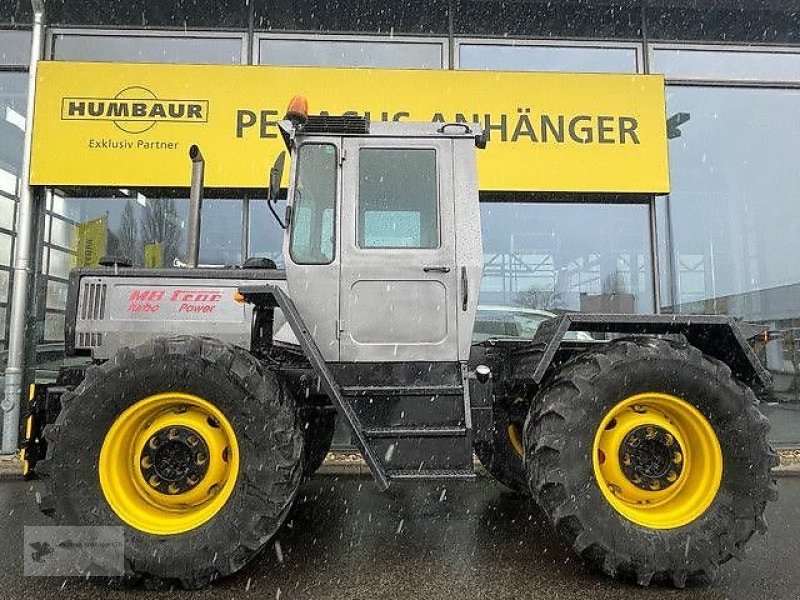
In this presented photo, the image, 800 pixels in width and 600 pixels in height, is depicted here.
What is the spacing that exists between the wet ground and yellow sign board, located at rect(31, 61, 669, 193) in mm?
3528

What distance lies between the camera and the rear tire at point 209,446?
10.1ft

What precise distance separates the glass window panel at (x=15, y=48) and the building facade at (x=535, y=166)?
0.06 ft

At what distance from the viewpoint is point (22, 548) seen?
3.76 metres

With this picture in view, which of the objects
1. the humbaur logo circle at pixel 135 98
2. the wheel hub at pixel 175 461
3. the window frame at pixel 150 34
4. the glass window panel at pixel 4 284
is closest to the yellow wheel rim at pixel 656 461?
the wheel hub at pixel 175 461

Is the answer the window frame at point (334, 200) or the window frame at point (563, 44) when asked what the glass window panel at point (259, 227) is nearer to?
the window frame at point (563, 44)

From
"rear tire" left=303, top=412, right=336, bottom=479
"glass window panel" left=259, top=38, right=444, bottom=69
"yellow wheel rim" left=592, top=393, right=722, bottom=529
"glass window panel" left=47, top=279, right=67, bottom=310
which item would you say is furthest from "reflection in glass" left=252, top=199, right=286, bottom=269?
"yellow wheel rim" left=592, top=393, right=722, bottom=529

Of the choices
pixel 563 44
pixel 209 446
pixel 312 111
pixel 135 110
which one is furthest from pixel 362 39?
pixel 209 446

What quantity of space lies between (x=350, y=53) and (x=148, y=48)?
2436 millimetres

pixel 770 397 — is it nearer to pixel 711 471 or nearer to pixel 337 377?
pixel 711 471

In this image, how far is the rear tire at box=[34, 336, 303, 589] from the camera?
10.1ft

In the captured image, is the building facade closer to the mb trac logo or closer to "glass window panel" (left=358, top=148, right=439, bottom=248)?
the mb trac logo

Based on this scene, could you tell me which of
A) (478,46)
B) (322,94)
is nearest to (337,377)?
(322,94)

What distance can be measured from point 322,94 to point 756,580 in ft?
19.5

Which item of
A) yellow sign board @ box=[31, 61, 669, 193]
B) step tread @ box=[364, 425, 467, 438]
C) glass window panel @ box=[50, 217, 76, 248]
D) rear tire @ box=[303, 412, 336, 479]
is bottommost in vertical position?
rear tire @ box=[303, 412, 336, 479]
